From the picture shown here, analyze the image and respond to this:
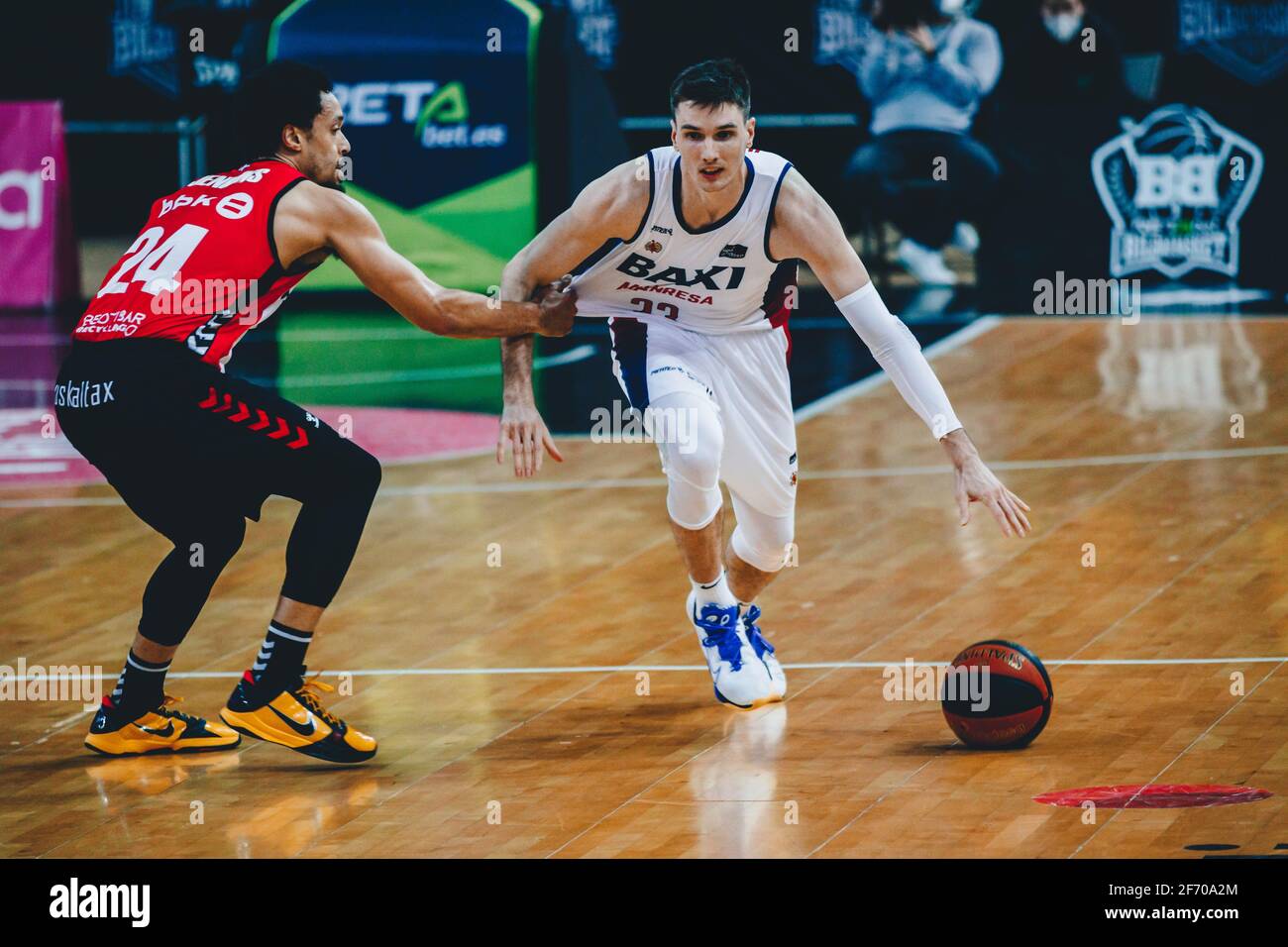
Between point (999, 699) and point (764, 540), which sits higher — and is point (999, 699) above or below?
below

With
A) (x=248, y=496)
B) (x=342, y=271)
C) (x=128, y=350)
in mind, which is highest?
(x=128, y=350)

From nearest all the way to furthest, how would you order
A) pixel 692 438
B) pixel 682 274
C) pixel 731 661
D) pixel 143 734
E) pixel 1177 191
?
pixel 143 734 < pixel 692 438 < pixel 682 274 < pixel 731 661 < pixel 1177 191

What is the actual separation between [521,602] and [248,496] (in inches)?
84.3

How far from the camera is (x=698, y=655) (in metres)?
6.79

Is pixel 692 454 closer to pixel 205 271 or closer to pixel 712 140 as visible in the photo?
pixel 712 140

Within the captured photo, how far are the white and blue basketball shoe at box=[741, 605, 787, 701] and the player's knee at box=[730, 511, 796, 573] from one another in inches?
6.2

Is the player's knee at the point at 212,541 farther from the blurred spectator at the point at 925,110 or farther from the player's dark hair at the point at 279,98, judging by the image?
the blurred spectator at the point at 925,110

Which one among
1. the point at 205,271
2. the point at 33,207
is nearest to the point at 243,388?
the point at 205,271

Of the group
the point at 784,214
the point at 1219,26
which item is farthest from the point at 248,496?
the point at 1219,26

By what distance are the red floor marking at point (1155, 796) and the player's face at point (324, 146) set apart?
256 cm

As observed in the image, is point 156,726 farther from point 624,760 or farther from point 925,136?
point 925,136

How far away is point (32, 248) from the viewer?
16.1 metres

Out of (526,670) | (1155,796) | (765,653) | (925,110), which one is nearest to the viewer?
(1155,796)

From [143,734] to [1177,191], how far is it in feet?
36.1
